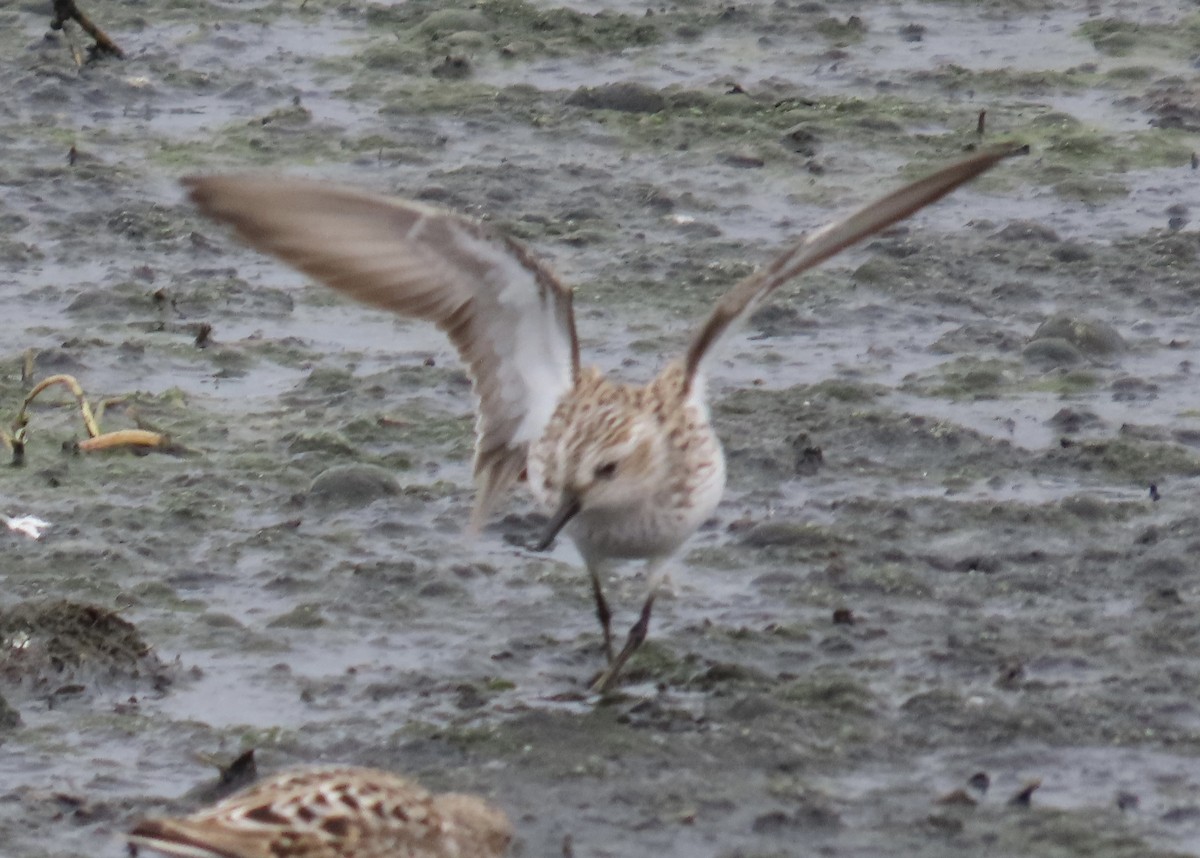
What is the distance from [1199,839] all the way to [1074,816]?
32cm

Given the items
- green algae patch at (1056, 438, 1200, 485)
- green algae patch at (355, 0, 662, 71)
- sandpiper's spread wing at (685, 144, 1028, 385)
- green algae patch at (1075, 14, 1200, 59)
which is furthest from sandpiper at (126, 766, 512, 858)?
green algae patch at (1075, 14, 1200, 59)

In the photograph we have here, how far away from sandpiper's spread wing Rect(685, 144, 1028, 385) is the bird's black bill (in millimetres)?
765

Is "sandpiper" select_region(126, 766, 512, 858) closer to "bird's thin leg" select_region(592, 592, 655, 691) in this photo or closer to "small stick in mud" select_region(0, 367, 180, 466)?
"bird's thin leg" select_region(592, 592, 655, 691)

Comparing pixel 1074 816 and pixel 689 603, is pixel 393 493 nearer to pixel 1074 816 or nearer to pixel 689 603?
pixel 689 603

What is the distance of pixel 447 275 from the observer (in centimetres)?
720

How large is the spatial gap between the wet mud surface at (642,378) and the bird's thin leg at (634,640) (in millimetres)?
86

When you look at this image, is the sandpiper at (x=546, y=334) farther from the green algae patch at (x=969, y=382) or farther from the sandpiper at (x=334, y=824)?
the green algae patch at (x=969, y=382)

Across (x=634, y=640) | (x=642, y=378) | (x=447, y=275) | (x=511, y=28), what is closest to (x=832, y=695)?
(x=634, y=640)

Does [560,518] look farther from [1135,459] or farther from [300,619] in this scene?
[1135,459]

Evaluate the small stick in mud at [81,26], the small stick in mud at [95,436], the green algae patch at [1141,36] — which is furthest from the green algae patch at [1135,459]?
the small stick in mud at [81,26]

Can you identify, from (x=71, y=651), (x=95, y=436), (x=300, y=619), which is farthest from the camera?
(x=95, y=436)

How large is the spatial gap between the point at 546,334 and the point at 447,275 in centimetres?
36

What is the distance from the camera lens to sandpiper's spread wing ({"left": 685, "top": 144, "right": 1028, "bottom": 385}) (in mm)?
7156

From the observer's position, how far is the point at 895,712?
6914 millimetres
